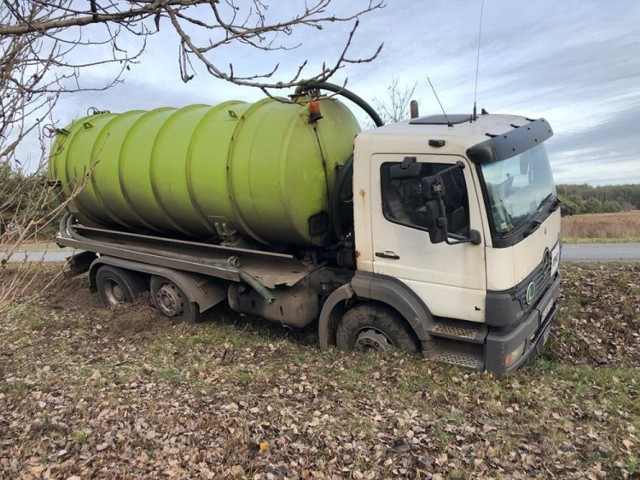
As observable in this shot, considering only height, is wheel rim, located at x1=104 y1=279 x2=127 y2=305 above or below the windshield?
below

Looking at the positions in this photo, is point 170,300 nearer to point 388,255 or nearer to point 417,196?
point 388,255

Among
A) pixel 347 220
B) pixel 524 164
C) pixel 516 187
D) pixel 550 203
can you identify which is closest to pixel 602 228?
pixel 550 203

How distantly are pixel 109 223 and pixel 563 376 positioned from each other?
6792mm

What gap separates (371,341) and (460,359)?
3.15 feet

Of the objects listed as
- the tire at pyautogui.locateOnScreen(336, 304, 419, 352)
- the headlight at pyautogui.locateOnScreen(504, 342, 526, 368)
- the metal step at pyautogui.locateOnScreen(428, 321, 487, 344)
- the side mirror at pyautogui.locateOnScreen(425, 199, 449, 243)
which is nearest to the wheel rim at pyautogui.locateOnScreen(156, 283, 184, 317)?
the tire at pyautogui.locateOnScreen(336, 304, 419, 352)

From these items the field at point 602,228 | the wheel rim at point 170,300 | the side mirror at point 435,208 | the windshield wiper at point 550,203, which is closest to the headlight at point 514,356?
the side mirror at point 435,208

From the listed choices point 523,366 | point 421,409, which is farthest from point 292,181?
point 523,366

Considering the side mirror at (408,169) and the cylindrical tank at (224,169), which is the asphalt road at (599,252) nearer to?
the cylindrical tank at (224,169)

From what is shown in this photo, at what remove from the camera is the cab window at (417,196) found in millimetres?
4750

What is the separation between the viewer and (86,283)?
9.75 metres

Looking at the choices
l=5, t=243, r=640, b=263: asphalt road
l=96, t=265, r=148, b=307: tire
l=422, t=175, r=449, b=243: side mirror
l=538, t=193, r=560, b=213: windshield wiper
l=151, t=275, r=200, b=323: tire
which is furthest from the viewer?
l=5, t=243, r=640, b=263: asphalt road

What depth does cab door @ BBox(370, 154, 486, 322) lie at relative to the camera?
4746mm

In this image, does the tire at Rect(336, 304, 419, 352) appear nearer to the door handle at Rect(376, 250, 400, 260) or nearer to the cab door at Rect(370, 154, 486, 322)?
the cab door at Rect(370, 154, 486, 322)

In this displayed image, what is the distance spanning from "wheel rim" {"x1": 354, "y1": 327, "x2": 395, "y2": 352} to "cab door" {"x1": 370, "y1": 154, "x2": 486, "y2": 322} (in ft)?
2.17
